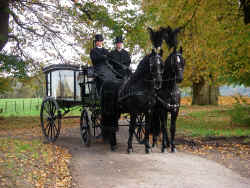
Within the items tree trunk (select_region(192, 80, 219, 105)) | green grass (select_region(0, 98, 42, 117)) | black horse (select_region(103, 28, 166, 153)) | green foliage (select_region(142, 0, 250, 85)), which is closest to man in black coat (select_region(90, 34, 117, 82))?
black horse (select_region(103, 28, 166, 153))

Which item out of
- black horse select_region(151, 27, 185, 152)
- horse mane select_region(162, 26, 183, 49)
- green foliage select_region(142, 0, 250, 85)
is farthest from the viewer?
green foliage select_region(142, 0, 250, 85)

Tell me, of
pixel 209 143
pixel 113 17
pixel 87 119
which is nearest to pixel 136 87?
pixel 87 119

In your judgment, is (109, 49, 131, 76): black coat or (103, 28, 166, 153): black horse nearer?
(103, 28, 166, 153): black horse

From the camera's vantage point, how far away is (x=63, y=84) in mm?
11289

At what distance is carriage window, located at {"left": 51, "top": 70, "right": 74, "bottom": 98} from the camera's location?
11141 millimetres

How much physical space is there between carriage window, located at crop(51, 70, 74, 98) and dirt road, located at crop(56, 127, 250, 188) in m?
2.70

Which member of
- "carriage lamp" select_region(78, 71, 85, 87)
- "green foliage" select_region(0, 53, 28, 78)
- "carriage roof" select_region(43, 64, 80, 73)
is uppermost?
"green foliage" select_region(0, 53, 28, 78)

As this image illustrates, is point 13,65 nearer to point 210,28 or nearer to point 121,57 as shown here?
point 121,57

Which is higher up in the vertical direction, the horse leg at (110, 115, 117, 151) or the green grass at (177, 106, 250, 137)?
the horse leg at (110, 115, 117, 151)

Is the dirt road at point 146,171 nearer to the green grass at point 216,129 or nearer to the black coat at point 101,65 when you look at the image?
the black coat at point 101,65

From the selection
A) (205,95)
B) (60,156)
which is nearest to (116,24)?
(60,156)

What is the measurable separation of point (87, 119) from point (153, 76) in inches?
106

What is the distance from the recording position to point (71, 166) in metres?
7.54

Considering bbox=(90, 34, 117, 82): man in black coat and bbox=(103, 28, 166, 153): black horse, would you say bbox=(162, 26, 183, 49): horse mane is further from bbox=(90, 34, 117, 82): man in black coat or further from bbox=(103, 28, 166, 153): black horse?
bbox=(90, 34, 117, 82): man in black coat
